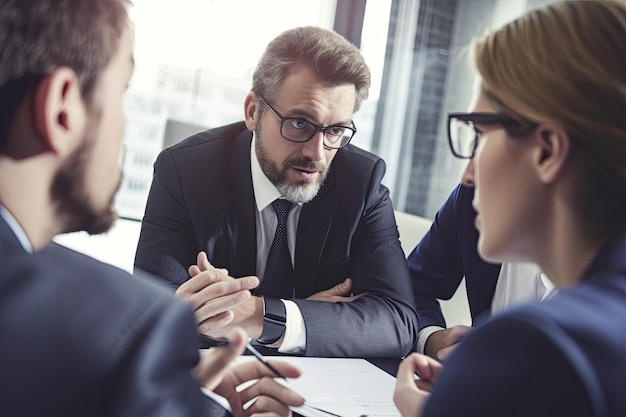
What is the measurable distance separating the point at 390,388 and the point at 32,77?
1.00 metres

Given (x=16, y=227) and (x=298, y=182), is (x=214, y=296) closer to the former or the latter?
(x=298, y=182)

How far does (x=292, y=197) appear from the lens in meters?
2.29

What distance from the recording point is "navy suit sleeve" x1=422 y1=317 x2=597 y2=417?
0.66 metres

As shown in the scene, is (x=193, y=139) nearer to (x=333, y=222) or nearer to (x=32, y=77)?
(x=333, y=222)

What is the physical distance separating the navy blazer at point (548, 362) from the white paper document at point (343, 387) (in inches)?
22.9

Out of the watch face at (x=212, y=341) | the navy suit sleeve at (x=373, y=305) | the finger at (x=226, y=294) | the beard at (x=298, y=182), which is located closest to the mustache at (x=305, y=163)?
the beard at (x=298, y=182)

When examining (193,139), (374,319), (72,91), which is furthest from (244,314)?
(72,91)

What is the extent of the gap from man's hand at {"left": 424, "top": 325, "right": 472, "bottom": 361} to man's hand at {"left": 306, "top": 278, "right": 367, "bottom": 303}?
0.86 ft

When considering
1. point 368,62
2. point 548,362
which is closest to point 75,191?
Result: point 548,362

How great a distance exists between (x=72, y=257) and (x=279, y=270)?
1477 mm

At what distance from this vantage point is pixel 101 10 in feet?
3.08

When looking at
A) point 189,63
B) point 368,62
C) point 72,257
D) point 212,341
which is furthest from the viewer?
point 368,62

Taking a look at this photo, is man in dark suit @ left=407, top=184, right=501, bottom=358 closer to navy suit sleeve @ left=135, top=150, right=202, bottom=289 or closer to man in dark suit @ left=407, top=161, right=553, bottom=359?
man in dark suit @ left=407, top=161, right=553, bottom=359

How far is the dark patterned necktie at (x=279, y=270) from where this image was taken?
2.27 metres
